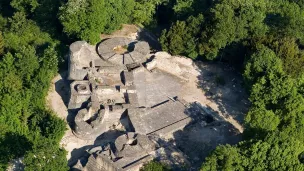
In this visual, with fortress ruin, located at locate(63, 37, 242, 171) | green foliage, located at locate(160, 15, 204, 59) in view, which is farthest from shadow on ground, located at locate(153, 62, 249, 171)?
green foliage, located at locate(160, 15, 204, 59)

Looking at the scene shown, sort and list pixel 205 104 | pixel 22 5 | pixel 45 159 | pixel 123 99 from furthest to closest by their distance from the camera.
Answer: pixel 22 5, pixel 205 104, pixel 123 99, pixel 45 159

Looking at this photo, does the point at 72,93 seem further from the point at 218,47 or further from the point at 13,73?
the point at 218,47

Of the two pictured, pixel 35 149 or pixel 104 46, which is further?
pixel 104 46

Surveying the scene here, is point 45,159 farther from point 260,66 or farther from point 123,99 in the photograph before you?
point 260,66

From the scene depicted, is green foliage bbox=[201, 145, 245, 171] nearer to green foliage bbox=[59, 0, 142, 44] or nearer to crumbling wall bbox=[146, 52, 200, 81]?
crumbling wall bbox=[146, 52, 200, 81]

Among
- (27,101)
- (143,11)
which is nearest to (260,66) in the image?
(143,11)

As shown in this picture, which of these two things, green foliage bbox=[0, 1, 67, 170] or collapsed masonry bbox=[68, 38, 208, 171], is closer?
collapsed masonry bbox=[68, 38, 208, 171]

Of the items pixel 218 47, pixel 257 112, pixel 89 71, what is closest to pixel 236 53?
pixel 218 47
